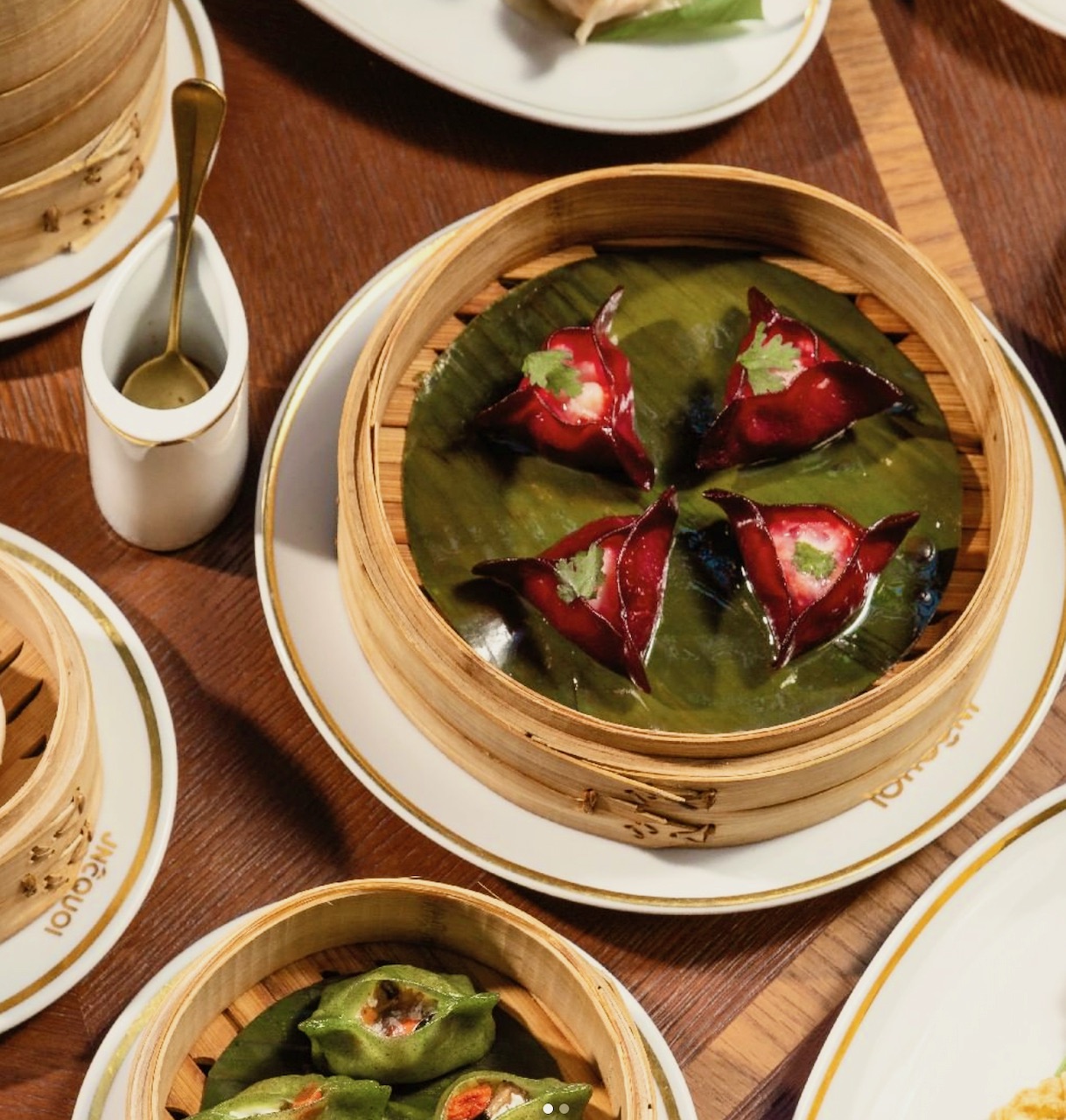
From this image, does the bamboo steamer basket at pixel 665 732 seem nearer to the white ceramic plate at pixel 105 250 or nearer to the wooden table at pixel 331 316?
the wooden table at pixel 331 316

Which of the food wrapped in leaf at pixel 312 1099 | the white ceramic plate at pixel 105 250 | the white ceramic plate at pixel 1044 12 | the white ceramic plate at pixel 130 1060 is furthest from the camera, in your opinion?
the white ceramic plate at pixel 1044 12

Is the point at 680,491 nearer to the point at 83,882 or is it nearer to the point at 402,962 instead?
the point at 402,962

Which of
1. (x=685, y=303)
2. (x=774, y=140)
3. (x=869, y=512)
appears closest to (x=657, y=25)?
(x=774, y=140)

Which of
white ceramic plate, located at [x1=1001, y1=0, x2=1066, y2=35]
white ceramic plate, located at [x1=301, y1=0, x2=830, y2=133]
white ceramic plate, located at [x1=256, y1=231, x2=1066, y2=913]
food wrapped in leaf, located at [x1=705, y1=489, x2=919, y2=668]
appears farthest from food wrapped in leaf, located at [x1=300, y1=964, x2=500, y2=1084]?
white ceramic plate, located at [x1=1001, y1=0, x2=1066, y2=35]

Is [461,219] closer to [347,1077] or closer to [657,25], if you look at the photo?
[657,25]

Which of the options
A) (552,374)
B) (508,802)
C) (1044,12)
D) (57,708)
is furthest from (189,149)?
(1044,12)

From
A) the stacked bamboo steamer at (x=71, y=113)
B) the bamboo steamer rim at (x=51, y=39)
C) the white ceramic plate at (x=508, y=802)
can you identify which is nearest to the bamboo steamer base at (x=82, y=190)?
the stacked bamboo steamer at (x=71, y=113)
